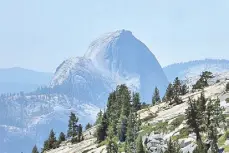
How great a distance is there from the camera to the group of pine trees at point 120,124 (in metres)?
132

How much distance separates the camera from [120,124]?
152 metres

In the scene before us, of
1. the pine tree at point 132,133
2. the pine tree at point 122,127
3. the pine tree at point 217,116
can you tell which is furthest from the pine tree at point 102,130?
the pine tree at point 217,116

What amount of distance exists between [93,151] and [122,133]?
1218cm

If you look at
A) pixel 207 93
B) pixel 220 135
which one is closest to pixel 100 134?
pixel 207 93

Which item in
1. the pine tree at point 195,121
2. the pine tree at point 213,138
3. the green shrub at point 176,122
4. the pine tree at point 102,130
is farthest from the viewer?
the pine tree at point 102,130

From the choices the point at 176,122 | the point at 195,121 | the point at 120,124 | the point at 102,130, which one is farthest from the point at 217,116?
the point at 102,130

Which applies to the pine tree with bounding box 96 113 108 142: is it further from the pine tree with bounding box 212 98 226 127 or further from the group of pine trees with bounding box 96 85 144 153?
the pine tree with bounding box 212 98 226 127

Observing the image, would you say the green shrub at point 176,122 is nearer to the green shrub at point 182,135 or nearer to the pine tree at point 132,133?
the green shrub at point 182,135

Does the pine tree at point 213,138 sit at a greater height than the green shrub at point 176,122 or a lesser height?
lesser

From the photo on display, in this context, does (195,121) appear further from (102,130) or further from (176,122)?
(102,130)

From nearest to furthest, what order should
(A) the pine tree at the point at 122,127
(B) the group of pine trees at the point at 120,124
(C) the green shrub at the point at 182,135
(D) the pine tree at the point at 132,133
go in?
(C) the green shrub at the point at 182,135 < (D) the pine tree at the point at 132,133 < (B) the group of pine trees at the point at 120,124 < (A) the pine tree at the point at 122,127

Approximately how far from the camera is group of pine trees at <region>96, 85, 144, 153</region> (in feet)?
433

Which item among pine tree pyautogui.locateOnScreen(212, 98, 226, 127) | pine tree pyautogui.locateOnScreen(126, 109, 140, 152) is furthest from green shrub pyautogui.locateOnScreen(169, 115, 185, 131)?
pine tree pyautogui.locateOnScreen(212, 98, 226, 127)

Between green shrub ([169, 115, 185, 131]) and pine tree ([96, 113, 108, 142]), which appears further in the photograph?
pine tree ([96, 113, 108, 142])
